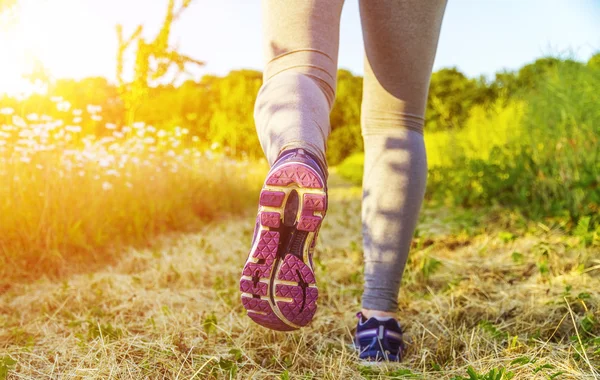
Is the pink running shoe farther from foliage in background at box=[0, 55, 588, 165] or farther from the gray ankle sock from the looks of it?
foliage in background at box=[0, 55, 588, 165]

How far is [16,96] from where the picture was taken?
2893mm

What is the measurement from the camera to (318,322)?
1.58 m

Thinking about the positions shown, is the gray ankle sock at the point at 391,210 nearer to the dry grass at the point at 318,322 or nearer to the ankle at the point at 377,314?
the ankle at the point at 377,314

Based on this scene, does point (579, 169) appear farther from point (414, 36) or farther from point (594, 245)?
point (414, 36)

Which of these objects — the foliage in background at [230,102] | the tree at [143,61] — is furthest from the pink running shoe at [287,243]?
the tree at [143,61]

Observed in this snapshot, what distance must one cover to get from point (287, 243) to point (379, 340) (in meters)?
0.51

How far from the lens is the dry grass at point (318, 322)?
1.15 metres

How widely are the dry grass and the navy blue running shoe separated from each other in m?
0.04

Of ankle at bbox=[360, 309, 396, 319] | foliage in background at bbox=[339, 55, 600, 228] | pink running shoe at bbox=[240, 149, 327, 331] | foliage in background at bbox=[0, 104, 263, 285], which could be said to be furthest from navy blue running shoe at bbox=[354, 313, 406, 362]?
foliage in background at bbox=[339, 55, 600, 228]

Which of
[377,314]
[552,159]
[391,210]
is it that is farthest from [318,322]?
[552,159]

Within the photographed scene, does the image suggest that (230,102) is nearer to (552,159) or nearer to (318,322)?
(552,159)

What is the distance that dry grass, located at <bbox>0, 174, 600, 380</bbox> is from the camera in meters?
1.15

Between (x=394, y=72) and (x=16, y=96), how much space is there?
2.46 meters

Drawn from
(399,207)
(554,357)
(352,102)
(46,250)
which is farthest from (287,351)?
(352,102)
